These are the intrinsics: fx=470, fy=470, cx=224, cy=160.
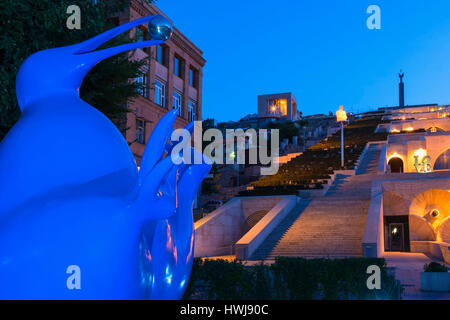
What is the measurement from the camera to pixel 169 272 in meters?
4.23

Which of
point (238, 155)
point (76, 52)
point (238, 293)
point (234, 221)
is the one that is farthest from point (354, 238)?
point (238, 155)

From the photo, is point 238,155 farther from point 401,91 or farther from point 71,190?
point 401,91

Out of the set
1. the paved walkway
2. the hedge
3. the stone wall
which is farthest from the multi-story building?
the hedge

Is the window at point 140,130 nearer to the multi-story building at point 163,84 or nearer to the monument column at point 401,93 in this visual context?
the multi-story building at point 163,84

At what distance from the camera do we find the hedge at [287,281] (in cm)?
746

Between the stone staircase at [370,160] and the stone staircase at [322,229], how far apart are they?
7.27 m

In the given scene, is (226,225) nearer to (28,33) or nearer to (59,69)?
(28,33)

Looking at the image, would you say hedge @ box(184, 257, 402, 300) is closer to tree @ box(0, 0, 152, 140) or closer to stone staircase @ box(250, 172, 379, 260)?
tree @ box(0, 0, 152, 140)

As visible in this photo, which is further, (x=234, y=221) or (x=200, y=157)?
(x=234, y=221)

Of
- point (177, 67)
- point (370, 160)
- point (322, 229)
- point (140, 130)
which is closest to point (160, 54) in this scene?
point (177, 67)

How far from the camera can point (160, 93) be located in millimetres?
30391

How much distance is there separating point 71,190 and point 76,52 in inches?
57.8
